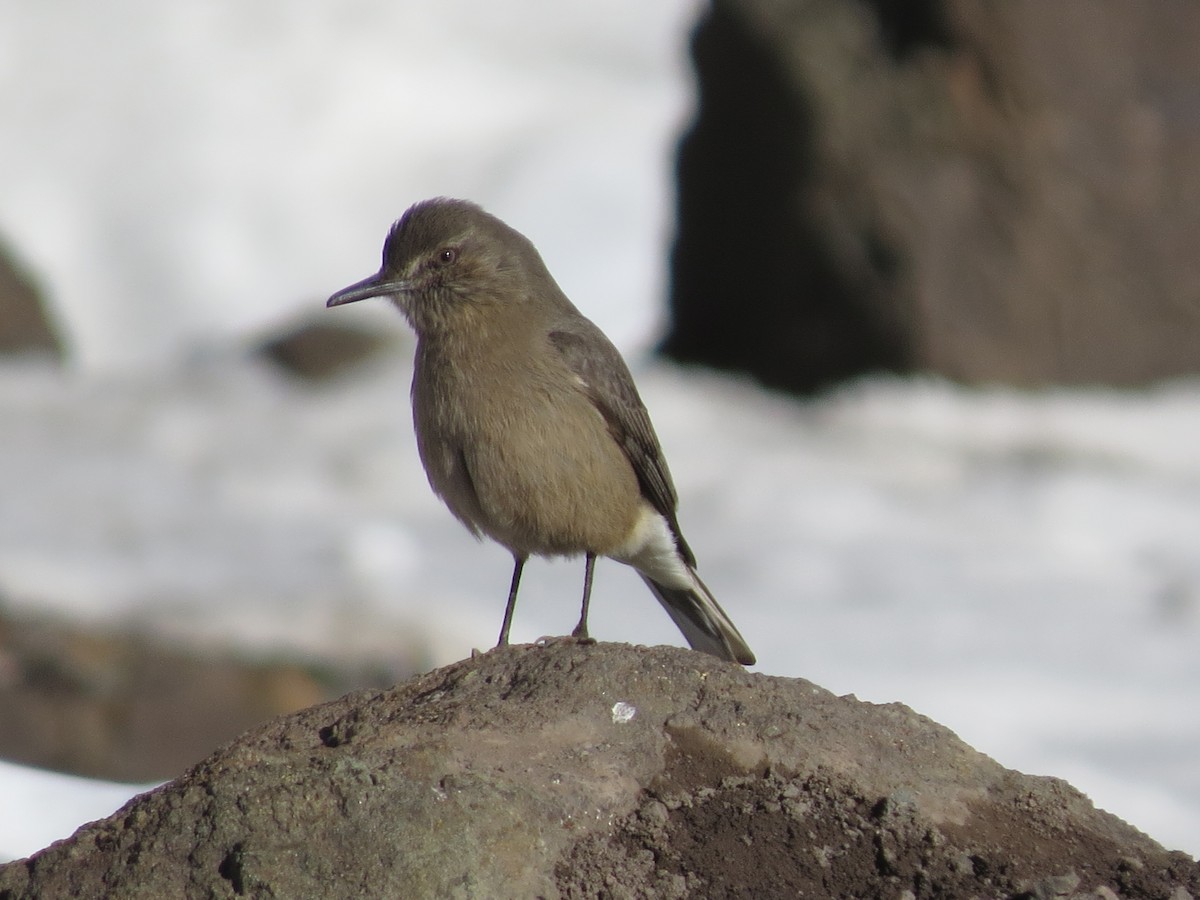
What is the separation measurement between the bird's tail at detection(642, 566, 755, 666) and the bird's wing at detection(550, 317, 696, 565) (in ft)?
0.40

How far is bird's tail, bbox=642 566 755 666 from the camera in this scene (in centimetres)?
579

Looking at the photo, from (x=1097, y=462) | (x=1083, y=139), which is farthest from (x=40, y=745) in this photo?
(x=1083, y=139)

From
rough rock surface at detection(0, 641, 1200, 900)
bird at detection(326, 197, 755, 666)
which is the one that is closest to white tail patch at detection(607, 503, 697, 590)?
bird at detection(326, 197, 755, 666)

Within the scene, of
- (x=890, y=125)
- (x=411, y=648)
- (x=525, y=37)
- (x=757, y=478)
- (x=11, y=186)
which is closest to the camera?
(x=411, y=648)

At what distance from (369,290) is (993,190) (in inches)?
333

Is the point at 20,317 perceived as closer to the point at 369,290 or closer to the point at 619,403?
the point at 369,290

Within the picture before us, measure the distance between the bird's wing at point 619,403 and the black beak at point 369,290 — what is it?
1.71 feet

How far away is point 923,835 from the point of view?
3689 millimetres

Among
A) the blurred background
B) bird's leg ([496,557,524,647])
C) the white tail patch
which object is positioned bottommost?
bird's leg ([496,557,524,647])

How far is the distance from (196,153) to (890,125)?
780 centimetres

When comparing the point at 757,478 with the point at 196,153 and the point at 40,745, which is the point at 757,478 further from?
the point at 196,153

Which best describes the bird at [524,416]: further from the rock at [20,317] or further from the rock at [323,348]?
the rock at [20,317]

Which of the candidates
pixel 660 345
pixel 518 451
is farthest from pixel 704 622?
pixel 660 345

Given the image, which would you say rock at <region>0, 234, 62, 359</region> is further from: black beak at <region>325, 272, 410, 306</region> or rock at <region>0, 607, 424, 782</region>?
black beak at <region>325, 272, 410, 306</region>
